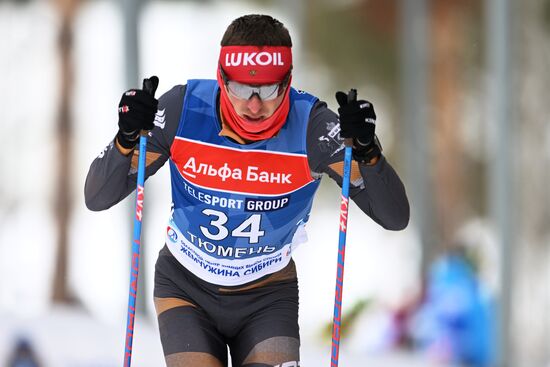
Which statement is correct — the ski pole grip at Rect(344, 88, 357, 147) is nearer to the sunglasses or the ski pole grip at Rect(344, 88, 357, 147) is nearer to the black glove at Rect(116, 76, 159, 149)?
the sunglasses

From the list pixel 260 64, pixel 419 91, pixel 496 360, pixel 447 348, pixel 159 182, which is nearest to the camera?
pixel 260 64

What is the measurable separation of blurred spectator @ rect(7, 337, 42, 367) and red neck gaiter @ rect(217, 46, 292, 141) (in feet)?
11.8

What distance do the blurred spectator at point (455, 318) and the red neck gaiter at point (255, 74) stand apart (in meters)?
3.90

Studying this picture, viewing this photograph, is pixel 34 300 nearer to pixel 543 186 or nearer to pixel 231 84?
pixel 543 186

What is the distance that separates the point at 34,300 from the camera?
1041cm

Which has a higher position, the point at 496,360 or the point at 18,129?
the point at 18,129

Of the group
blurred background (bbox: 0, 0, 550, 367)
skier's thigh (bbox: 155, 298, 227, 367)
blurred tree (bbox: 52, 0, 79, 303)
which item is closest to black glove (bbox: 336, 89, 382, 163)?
skier's thigh (bbox: 155, 298, 227, 367)

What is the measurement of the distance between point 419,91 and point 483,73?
760mm

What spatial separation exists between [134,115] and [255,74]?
389 mm

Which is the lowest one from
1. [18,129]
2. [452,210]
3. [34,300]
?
[34,300]

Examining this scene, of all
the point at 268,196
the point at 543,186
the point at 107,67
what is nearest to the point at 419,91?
the point at 107,67

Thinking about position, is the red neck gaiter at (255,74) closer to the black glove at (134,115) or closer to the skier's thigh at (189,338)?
the black glove at (134,115)

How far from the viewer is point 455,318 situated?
8008 millimetres

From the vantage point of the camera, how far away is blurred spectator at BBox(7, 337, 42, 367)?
266 inches
